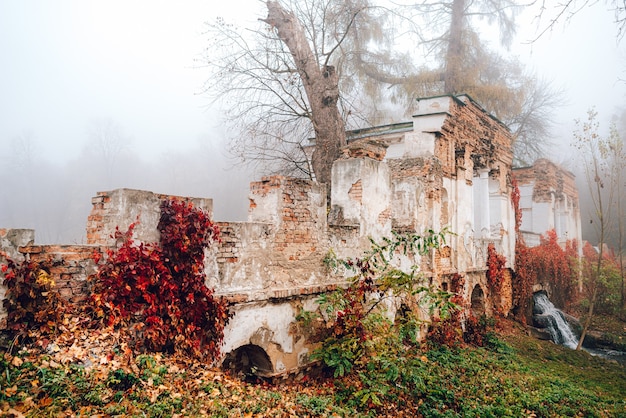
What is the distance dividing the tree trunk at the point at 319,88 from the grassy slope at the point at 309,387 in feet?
17.7

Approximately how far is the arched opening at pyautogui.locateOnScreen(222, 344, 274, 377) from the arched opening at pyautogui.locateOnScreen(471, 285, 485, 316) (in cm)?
954

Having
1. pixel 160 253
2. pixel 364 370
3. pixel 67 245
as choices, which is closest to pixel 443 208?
pixel 364 370

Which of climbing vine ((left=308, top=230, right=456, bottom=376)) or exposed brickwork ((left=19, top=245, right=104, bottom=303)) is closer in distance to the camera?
exposed brickwork ((left=19, top=245, right=104, bottom=303))

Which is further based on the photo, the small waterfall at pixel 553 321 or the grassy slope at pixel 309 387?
the small waterfall at pixel 553 321

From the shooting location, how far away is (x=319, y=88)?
1115 cm

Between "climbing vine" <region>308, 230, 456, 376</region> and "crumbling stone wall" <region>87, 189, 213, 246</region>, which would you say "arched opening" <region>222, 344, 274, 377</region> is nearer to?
"climbing vine" <region>308, 230, 456, 376</region>

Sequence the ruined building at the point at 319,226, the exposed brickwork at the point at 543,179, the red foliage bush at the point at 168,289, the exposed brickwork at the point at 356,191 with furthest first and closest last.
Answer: the exposed brickwork at the point at 543,179, the exposed brickwork at the point at 356,191, the ruined building at the point at 319,226, the red foliage bush at the point at 168,289

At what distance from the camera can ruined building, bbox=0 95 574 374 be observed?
4777mm

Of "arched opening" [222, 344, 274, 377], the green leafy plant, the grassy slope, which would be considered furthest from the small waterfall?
"arched opening" [222, 344, 274, 377]

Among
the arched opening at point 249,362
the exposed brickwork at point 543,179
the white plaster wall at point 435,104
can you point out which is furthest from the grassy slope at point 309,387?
the exposed brickwork at point 543,179

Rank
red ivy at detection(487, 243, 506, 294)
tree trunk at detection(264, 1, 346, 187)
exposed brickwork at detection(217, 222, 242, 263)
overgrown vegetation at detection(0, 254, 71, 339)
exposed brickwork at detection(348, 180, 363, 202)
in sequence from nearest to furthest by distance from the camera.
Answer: overgrown vegetation at detection(0, 254, 71, 339), exposed brickwork at detection(217, 222, 242, 263), exposed brickwork at detection(348, 180, 363, 202), tree trunk at detection(264, 1, 346, 187), red ivy at detection(487, 243, 506, 294)

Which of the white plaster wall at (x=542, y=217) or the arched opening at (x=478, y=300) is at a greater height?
the white plaster wall at (x=542, y=217)

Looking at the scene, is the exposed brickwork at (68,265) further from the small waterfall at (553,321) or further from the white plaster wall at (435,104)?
the small waterfall at (553,321)

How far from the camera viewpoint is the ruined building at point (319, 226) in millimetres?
4777
